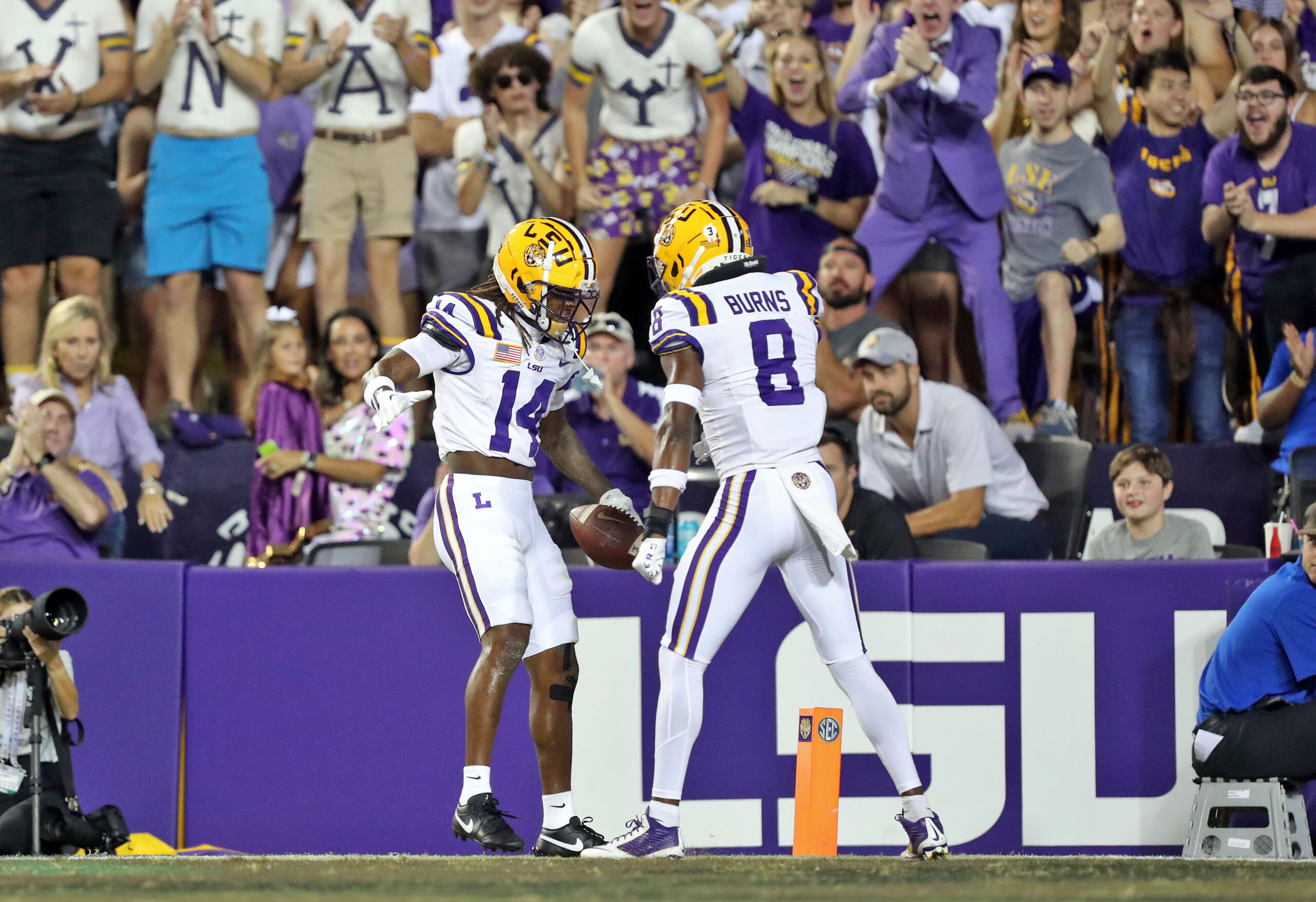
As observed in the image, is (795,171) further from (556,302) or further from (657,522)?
(657,522)

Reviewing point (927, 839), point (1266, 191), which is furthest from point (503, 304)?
point (1266, 191)

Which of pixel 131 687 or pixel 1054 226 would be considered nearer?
pixel 131 687

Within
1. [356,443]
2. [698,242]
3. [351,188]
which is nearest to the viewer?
[698,242]

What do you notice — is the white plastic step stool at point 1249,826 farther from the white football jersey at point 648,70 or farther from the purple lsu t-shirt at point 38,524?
the purple lsu t-shirt at point 38,524

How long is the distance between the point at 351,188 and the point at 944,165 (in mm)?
3303

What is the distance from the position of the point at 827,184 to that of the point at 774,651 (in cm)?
332

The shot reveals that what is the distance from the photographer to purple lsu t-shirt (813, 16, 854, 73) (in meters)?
9.44

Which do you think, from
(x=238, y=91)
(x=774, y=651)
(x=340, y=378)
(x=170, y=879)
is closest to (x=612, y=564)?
(x=774, y=651)

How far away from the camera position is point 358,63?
907 centimetres

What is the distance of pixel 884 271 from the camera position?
886 centimetres

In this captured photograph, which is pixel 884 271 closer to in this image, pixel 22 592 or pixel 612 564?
pixel 612 564

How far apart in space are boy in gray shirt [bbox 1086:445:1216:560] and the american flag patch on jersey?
9.83 feet

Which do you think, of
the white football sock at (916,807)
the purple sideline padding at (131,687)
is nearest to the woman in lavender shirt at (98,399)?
the purple sideline padding at (131,687)

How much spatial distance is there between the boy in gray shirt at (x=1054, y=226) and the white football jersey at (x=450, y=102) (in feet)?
9.21
